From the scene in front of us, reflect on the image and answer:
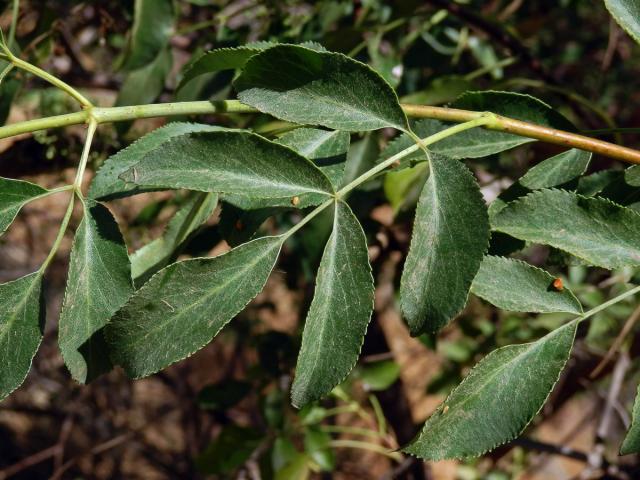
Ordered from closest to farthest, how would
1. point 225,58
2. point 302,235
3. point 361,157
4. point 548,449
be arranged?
point 225,58 < point 361,157 < point 302,235 < point 548,449

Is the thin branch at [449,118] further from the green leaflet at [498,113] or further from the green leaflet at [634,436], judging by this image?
the green leaflet at [634,436]

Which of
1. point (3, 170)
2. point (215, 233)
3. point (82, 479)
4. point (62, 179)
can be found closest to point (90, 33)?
point (62, 179)

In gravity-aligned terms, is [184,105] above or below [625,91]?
above

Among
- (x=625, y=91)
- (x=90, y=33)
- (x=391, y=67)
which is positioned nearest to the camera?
(x=391, y=67)

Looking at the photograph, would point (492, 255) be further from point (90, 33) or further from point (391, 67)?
point (90, 33)

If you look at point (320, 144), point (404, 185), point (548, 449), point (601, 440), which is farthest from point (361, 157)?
point (601, 440)

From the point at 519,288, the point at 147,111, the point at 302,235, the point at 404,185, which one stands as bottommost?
the point at 302,235

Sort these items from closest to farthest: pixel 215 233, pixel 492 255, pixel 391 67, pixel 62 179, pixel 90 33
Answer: pixel 492 255 → pixel 215 233 → pixel 391 67 → pixel 62 179 → pixel 90 33

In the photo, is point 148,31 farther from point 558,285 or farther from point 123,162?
point 558,285
